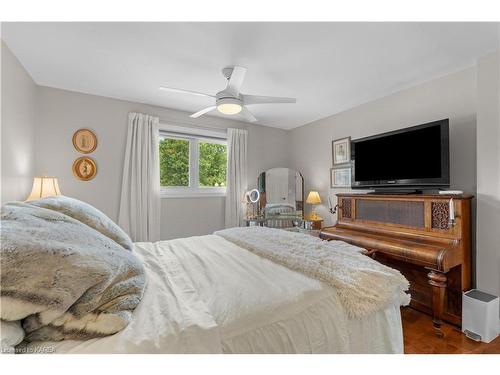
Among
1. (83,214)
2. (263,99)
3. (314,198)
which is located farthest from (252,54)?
(314,198)

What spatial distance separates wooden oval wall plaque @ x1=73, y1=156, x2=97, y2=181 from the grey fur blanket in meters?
2.25

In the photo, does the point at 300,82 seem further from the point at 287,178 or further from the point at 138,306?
the point at 138,306

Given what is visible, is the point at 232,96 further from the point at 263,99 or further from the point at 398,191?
the point at 398,191

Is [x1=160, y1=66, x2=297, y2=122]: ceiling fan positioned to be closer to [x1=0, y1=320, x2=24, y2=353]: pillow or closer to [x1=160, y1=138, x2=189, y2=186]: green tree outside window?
[x1=160, y1=138, x2=189, y2=186]: green tree outside window

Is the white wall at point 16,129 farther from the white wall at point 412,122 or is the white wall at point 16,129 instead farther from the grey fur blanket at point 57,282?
the white wall at point 412,122

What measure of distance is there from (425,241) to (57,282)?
2529mm

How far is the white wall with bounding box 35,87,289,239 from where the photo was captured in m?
2.67

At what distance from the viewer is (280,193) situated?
4.12m

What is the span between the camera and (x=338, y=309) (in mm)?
1014

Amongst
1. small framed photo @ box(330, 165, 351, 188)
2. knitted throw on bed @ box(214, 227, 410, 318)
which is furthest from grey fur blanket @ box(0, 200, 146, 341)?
small framed photo @ box(330, 165, 351, 188)

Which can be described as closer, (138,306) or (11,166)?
(138,306)

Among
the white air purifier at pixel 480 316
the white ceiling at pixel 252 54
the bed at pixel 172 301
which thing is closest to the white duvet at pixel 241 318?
the bed at pixel 172 301
